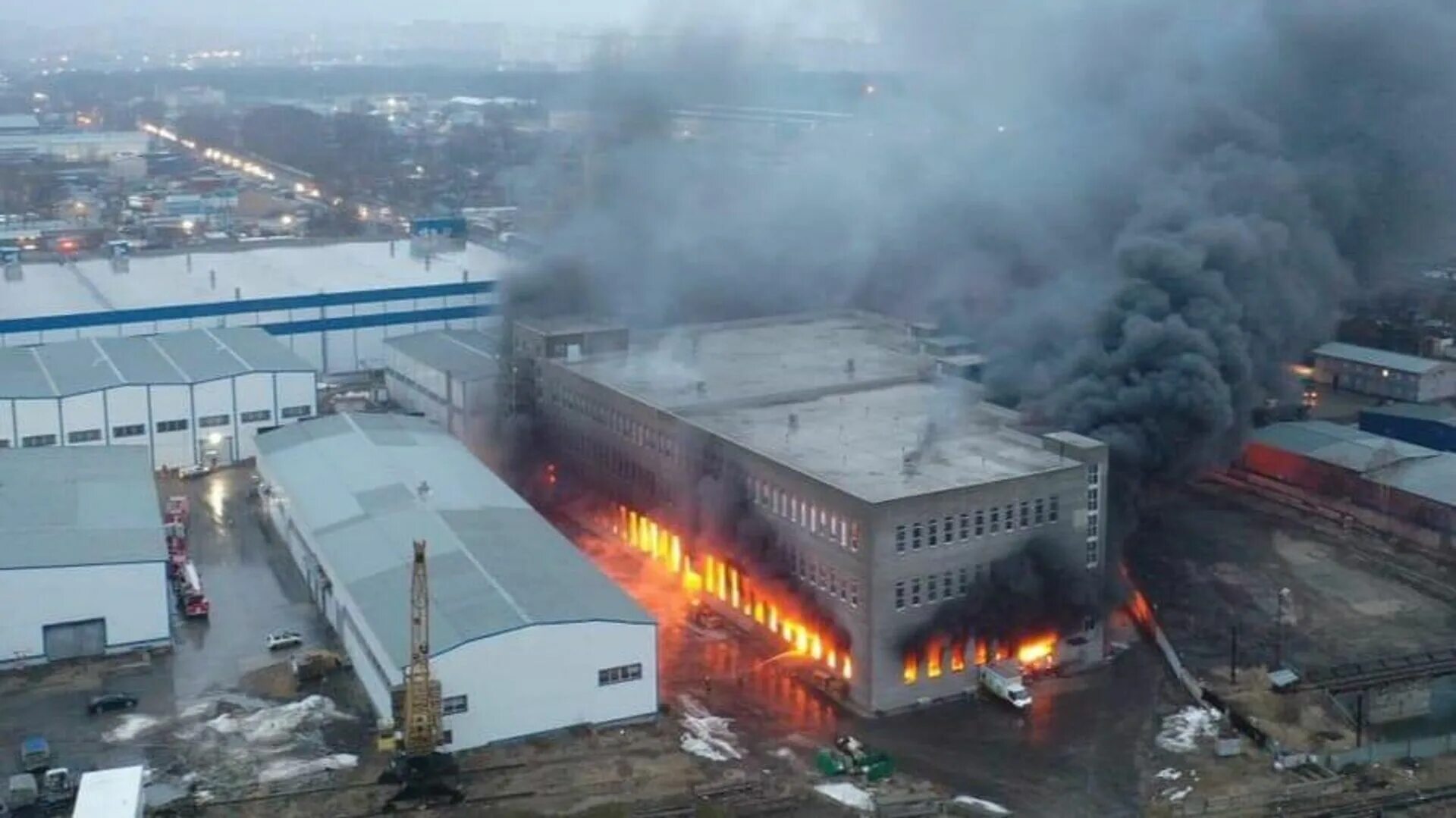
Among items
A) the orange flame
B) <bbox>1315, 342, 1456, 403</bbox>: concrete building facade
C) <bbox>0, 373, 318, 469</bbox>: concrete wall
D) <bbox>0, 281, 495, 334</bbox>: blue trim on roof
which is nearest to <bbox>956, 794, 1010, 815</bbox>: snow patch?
the orange flame

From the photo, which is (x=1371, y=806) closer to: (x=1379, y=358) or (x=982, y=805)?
(x=982, y=805)

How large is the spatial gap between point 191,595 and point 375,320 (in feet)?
37.6

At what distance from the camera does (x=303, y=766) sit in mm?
11602

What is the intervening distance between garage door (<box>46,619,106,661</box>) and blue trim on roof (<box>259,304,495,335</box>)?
11455 mm

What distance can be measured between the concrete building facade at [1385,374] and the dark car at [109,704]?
1971cm

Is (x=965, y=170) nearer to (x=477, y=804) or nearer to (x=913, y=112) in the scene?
(x=913, y=112)

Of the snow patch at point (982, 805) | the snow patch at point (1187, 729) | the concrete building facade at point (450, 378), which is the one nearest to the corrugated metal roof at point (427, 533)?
the concrete building facade at point (450, 378)

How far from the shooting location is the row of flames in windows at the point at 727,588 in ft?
45.8

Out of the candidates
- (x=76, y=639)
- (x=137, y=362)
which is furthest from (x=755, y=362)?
(x=76, y=639)

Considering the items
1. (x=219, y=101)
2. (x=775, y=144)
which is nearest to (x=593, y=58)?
(x=775, y=144)

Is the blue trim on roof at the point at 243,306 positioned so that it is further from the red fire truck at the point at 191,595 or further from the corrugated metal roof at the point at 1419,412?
the corrugated metal roof at the point at 1419,412

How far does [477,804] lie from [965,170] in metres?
17.9

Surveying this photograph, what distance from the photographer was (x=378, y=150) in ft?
196

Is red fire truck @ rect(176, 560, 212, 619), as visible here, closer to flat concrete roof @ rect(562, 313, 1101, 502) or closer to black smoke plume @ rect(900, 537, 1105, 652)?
flat concrete roof @ rect(562, 313, 1101, 502)
